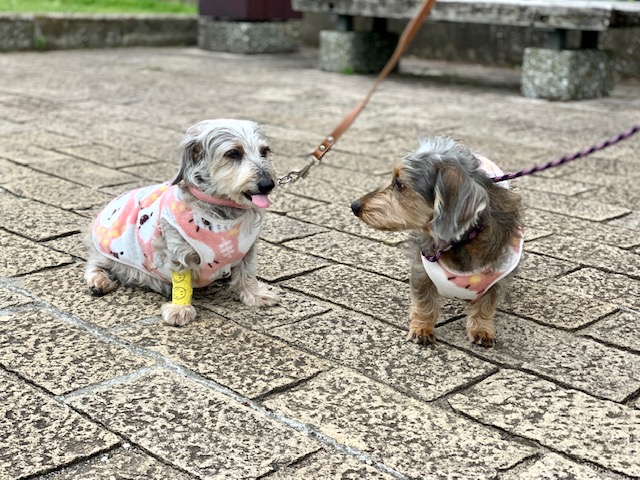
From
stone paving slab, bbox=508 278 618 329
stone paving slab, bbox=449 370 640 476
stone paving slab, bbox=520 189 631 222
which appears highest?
stone paving slab, bbox=520 189 631 222

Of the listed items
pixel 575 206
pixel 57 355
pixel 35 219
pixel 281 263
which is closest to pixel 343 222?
pixel 281 263

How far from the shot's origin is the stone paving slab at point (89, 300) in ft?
11.3

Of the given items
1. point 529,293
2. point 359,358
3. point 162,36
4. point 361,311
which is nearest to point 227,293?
point 361,311

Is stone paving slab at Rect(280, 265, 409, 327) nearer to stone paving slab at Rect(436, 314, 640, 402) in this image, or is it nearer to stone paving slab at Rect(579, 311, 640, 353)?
stone paving slab at Rect(436, 314, 640, 402)

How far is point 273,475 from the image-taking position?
7.83 ft

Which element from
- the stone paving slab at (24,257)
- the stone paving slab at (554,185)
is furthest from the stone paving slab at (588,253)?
the stone paving slab at (24,257)

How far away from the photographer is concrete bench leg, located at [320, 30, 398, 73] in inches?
394

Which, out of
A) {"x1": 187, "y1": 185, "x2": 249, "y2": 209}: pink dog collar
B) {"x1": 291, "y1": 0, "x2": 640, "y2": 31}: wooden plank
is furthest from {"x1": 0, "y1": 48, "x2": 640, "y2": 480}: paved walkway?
{"x1": 291, "y1": 0, "x2": 640, "y2": 31}: wooden plank

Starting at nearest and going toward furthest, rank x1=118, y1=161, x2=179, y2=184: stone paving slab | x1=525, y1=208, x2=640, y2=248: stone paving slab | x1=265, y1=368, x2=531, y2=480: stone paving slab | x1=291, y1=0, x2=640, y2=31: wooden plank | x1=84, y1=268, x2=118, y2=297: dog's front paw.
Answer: x1=265, y1=368, x2=531, y2=480: stone paving slab
x1=84, y1=268, x2=118, y2=297: dog's front paw
x1=525, y1=208, x2=640, y2=248: stone paving slab
x1=118, y1=161, x2=179, y2=184: stone paving slab
x1=291, y1=0, x2=640, y2=31: wooden plank

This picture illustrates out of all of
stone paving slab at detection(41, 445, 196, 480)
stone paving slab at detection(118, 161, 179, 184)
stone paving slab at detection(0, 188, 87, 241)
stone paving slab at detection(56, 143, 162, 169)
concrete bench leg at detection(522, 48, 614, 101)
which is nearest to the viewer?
stone paving slab at detection(41, 445, 196, 480)

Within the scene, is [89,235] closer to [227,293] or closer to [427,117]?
[227,293]

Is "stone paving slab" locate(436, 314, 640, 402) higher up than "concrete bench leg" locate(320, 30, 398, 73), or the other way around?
"concrete bench leg" locate(320, 30, 398, 73)

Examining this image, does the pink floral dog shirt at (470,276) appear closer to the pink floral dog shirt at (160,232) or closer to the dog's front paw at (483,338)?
the dog's front paw at (483,338)

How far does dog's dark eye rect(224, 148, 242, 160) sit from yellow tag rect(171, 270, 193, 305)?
20.1 inches
